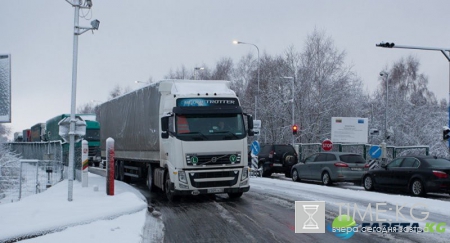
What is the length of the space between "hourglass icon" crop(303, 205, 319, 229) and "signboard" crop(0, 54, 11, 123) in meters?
8.04

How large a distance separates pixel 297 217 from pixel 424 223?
2.72 metres

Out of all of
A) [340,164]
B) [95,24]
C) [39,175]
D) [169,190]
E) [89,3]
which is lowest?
[39,175]

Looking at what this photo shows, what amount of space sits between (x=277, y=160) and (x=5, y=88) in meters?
17.3

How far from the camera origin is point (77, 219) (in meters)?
10.4

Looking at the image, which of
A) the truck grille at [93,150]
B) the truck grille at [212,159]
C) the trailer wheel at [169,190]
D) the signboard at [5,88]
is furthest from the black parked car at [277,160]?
the signboard at [5,88]

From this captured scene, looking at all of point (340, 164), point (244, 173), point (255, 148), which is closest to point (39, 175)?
point (244, 173)

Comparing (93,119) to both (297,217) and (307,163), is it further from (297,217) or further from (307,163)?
(297,217)

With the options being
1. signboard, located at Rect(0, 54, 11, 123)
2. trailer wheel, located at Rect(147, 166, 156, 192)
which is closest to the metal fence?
trailer wheel, located at Rect(147, 166, 156, 192)

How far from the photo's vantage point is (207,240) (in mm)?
9047

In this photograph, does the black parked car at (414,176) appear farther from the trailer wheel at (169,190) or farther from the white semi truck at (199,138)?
the trailer wheel at (169,190)

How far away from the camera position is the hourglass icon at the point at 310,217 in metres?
10.3

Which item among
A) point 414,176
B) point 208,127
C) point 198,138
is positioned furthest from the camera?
point 414,176

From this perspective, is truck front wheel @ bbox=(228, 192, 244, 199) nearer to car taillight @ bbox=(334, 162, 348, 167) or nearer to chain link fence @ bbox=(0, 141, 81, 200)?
car taillight @ bbox=(334, 162, 348, 167)

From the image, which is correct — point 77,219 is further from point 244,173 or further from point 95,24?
point 95,24
